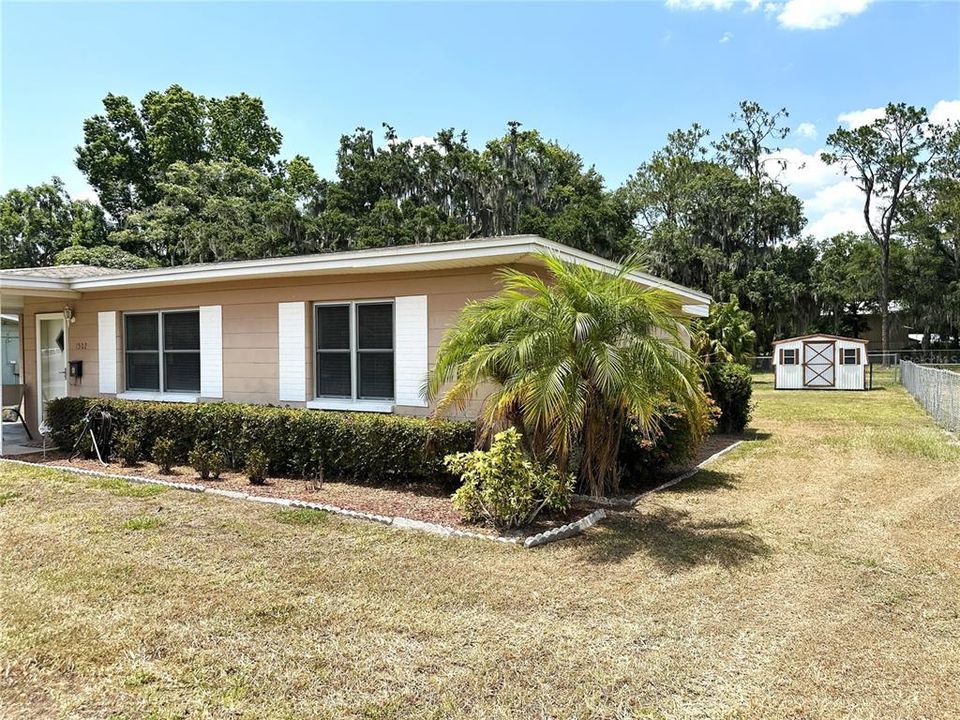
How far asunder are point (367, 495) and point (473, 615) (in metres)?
3.07

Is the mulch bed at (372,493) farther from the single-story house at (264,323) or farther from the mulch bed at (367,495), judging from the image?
the single-story house at (264,323)

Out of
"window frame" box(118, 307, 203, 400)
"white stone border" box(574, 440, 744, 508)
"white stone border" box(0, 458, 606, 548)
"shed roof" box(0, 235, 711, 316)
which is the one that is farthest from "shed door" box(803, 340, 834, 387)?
"window frame" box(118, 307, 203, 400)

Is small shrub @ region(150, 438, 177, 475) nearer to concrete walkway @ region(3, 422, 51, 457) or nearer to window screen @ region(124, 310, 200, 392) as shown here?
window screen @ region(124, 310, 200, 392)

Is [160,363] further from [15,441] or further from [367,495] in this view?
[367,495]

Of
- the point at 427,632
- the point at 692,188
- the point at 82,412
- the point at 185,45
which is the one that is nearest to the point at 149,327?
the point at 82,412

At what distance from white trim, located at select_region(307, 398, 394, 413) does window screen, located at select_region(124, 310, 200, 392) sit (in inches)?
90.5

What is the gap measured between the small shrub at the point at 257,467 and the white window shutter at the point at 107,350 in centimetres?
428

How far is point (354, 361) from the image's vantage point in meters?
8.15

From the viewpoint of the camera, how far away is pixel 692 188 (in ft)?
112

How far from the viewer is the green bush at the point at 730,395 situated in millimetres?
11719

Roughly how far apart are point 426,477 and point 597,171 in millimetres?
32046

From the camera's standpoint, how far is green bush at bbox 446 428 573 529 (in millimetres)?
5301

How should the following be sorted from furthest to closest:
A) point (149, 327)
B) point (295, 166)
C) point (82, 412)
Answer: point (295, 166) < point (149, 327) < point (82, 412)

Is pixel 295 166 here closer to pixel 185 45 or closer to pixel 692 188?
pixel 692 188
